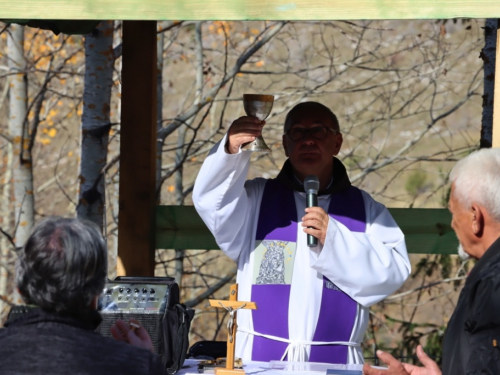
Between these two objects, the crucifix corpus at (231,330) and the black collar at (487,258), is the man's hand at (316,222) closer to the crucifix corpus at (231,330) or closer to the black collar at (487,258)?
the crucifix corpus at (231,330)

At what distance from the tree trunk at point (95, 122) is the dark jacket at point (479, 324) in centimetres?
389

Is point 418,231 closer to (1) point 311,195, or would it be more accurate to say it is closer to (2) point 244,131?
(1) point 311,195

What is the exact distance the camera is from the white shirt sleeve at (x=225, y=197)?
13.8 ft

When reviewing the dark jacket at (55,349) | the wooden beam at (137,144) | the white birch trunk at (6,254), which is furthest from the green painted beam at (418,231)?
the white birch trunk at (6,254)

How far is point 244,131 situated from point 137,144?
987 mm

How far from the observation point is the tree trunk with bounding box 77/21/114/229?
20.5 ft

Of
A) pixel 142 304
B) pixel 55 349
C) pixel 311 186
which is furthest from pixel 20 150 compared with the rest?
pixel 55 349

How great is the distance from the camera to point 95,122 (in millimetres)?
6293

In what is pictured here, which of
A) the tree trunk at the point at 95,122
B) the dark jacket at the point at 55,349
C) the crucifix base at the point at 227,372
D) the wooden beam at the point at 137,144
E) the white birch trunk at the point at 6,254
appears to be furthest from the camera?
the white birch trunk at the point at 6,254

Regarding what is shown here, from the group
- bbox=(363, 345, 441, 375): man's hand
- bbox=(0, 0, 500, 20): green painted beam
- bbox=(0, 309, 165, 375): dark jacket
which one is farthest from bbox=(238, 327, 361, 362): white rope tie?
bbox=(0, 309, 165, 375): dark jacket

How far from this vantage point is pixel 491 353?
8.30ft

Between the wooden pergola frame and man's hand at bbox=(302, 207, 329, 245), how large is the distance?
0.81 meters

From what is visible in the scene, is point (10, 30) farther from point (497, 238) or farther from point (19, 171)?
point (497, 238)

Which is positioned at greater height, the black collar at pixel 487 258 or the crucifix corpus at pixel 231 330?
the black collar at pixel 487 258
